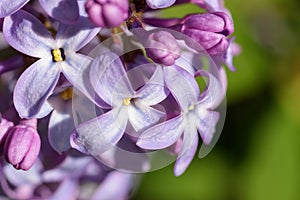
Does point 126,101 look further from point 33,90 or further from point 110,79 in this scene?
point 33,90

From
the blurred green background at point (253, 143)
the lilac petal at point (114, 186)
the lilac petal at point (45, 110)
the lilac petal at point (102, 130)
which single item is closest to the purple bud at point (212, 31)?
the lilac petal at point (102, 130)

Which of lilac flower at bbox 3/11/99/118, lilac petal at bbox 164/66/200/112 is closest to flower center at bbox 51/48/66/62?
lilac flower at bbox 3/11/99/118

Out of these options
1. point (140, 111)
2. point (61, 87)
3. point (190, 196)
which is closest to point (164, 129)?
point (140, 111)

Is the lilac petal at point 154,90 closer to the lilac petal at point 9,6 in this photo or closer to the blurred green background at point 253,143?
the lilac petal at point 9,6

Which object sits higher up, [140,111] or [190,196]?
[140,111]

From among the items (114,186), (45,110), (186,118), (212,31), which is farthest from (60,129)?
(114,186)

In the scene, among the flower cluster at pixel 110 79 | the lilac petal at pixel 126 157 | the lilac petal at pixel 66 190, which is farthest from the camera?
the lilac petal at pixel 66 190

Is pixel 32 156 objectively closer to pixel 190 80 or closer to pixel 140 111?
pixel 140 111

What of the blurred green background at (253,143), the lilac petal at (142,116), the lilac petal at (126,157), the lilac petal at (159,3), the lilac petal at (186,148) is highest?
the lilac petal at (159,3)
